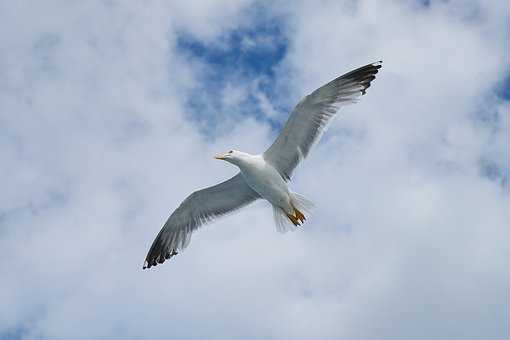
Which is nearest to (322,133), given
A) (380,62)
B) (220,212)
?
(380,62)

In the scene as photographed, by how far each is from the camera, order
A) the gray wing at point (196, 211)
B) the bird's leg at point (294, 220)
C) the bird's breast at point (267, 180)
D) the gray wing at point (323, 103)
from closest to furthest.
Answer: the gray wing at point (323, 103)
the bird's breast at point (267, 180)
the bird's leg at point (294, 220)
the gray wing at point (196, 211)

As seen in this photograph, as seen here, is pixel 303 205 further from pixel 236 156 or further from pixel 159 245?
pixel 159 245

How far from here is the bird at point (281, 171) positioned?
599 inches

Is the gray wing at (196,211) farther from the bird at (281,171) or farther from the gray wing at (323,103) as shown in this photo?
the gray wing at (323,103)

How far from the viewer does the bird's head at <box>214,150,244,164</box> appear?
51.7 feet

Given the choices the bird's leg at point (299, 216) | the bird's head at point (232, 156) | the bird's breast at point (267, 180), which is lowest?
the bird's leg at point (299, 216)

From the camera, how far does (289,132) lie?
15406 millimetres

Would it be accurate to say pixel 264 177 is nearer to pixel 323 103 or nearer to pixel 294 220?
pixel 294 220

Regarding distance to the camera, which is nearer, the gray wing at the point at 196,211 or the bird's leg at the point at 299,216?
the bird's leg at the point at 299,216

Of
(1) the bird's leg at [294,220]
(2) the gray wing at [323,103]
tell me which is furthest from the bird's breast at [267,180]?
(2) the gray wing at [323,103]

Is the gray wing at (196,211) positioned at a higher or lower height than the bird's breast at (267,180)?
higher

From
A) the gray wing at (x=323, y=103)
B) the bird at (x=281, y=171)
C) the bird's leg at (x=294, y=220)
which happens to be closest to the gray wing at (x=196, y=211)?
the bird at (x=281, y=171)

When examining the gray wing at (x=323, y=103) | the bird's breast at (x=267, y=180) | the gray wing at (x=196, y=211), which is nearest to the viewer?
the gray wing at (x=323, y=103)

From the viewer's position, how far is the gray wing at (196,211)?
16.7 m
